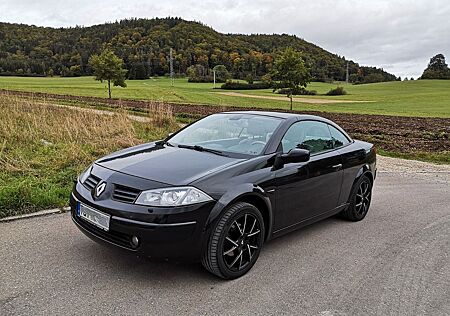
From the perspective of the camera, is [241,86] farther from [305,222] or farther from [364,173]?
[305,222]

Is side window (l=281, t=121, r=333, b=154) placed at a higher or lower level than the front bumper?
higher

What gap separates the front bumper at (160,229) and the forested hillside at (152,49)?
245 ft

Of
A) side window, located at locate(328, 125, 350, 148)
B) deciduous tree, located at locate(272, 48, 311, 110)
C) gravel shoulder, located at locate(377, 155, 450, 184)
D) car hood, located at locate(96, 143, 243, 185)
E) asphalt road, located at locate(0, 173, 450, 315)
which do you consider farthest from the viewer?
deciduous tree, located at locate(272, 48, 311, 110)

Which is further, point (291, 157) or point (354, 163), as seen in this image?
point (354, 163)

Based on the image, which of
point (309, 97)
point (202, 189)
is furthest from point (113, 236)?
point (309, 97)

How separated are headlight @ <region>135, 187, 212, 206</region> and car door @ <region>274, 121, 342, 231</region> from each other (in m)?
1.01

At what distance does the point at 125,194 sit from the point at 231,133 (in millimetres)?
1670

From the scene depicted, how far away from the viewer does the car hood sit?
144 inches

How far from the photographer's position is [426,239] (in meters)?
5.05

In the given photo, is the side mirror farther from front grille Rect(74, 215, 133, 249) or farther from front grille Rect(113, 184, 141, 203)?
front grille Rect(74, 215, 133, 249)

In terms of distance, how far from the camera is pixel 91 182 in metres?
3.92

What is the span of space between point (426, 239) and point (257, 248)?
7.84 feet

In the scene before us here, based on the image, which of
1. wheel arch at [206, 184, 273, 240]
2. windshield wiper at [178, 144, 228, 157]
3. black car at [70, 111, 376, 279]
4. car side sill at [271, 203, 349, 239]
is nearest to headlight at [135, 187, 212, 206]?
black car at [70, 111, 376, 279]

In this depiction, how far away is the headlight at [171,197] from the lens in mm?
3424
